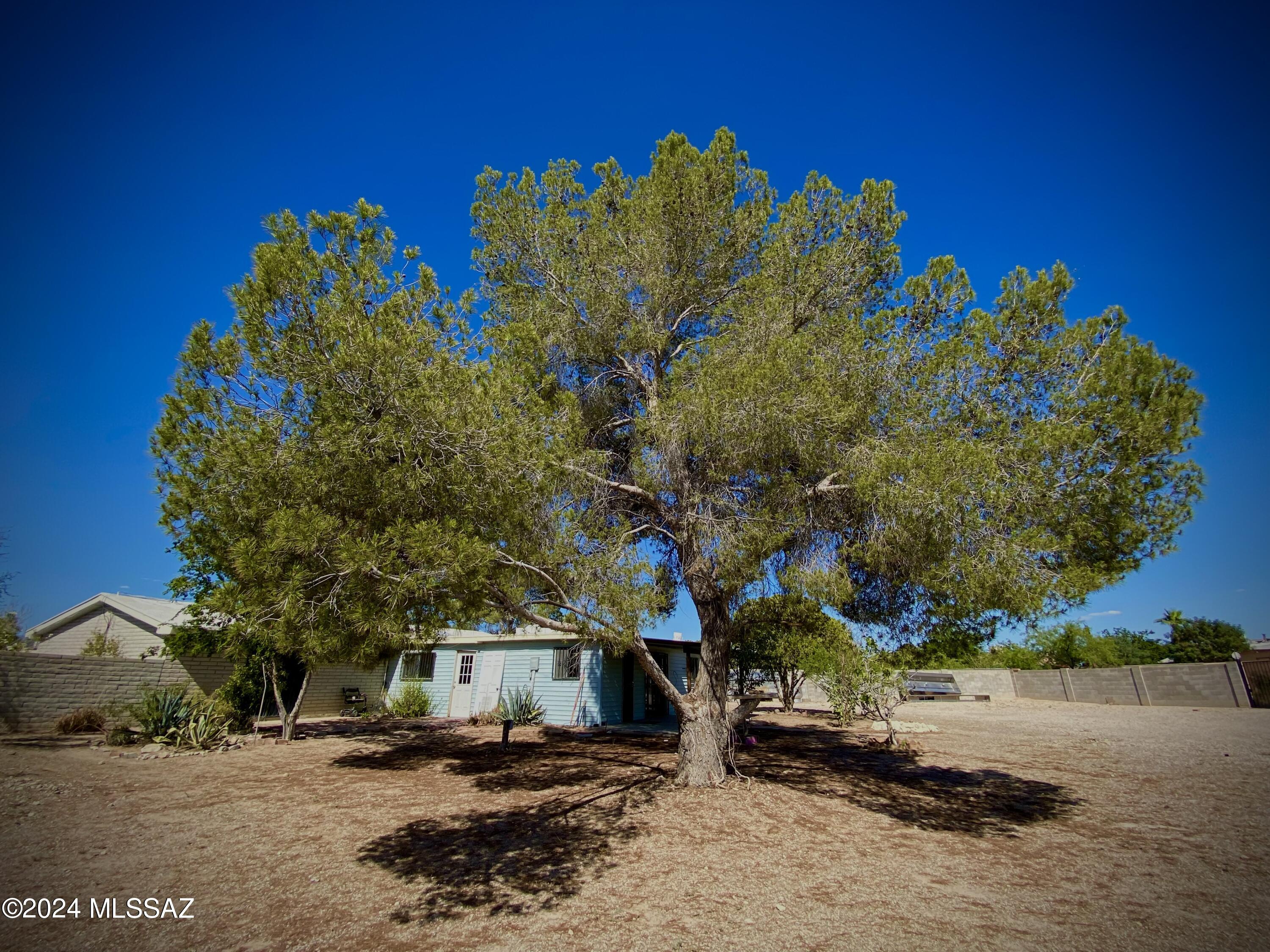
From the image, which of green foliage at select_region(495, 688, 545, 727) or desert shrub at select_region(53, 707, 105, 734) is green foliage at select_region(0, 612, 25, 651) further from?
green foliage at select_region(495, 688, 545, 727)

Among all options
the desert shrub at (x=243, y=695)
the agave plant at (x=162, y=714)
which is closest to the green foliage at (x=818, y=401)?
the agave plant at (x=162, y=714)

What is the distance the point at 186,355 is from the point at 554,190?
19.7ft

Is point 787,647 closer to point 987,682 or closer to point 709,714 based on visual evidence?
point 709,714

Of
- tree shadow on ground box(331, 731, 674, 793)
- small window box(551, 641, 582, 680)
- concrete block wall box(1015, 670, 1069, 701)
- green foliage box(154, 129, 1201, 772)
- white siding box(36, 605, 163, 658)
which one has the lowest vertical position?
tree shadow on ground box(331, 731, 674, 793)

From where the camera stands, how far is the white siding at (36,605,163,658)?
54.0 feet

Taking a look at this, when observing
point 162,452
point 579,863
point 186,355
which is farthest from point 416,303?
point 579,863

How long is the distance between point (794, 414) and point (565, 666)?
41.3ft

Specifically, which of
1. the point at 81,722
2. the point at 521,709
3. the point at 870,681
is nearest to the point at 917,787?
the point at 870,681

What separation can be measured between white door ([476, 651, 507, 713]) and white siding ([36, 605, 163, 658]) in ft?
30.0

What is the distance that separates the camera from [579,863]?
527cm

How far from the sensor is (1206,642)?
2934cm

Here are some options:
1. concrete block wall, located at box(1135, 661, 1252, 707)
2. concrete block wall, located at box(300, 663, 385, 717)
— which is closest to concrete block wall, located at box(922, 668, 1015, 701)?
concrete block wall, located at box(1135, 661, 1252, 707)

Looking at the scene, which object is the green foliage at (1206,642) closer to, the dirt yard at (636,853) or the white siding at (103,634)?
the dirt yard at (636,853)

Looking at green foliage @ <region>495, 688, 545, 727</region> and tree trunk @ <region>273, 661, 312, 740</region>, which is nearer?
tree trunk @ <region>273, 661, 312, 740</region>
